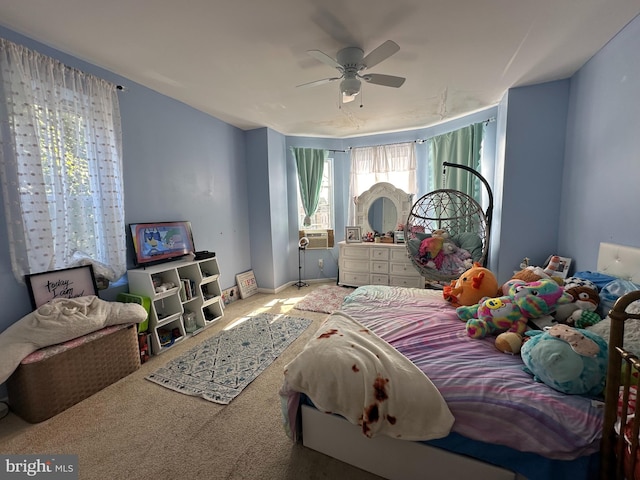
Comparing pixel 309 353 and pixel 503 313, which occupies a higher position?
pixel 503 313

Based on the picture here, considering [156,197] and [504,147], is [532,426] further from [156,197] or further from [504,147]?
[156,197]

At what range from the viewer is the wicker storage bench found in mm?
1684

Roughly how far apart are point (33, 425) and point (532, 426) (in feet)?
9.24

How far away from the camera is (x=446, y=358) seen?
1428mm

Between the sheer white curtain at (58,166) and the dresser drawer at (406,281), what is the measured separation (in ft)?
11.1

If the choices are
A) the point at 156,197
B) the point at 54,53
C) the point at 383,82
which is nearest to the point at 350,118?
the point at 383,82

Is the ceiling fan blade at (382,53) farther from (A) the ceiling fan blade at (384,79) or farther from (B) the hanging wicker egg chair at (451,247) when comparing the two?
(B) the hanging wicker egg chair at (451,247)

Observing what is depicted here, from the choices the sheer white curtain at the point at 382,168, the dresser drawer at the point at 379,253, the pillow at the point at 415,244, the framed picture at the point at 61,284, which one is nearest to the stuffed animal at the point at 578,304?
the pillow at the point at 415,244

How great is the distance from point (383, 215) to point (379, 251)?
0.67m

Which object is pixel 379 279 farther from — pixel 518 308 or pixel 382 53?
pixel 382 53

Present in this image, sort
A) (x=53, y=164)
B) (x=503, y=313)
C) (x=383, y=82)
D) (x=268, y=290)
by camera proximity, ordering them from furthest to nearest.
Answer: (x=268, y=290) → (x=383, y=82) → (x=53, y=164) → (x=503, y=313)

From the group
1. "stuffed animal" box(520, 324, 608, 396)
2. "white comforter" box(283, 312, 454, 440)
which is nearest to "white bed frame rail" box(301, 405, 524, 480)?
"white comforter" box(283, 312, 454, 440)

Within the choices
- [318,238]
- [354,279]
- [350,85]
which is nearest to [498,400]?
[350,85]
